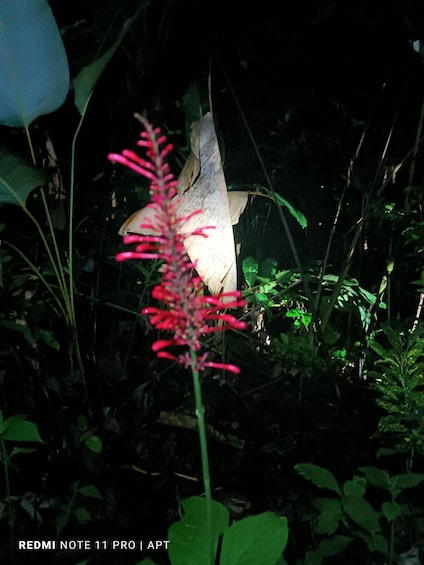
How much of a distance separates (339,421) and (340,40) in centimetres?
121

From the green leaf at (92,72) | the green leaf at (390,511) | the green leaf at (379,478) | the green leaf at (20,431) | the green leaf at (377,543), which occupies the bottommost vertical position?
the green leaf at (377,543)

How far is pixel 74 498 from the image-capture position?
42.6 inches

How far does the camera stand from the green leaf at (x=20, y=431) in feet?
2.86

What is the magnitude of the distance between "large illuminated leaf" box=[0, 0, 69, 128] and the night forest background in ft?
0.38

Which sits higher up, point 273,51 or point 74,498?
point 273,51

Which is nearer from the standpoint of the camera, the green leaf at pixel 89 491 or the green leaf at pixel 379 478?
the green leaf at pixel 379 478

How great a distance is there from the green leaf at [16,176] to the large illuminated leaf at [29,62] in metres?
0.11

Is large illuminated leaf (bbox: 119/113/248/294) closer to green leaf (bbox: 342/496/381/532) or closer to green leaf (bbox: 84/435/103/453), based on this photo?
green leaf (bbox: 84/435/103/453)

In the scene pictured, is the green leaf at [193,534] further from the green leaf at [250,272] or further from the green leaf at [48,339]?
the green leaf at [250,272]

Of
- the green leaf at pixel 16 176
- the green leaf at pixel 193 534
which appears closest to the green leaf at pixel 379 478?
the green leaf at pixel 193 534

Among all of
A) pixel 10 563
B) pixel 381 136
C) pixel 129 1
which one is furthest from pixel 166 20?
pixel 10 563

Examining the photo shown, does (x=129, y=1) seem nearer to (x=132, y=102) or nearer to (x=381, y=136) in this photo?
(x=132, y=102)

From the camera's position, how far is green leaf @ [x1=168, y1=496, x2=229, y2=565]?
0.69 meters

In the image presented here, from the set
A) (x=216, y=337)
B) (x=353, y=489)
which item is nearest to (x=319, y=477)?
(x=353, y=489)
